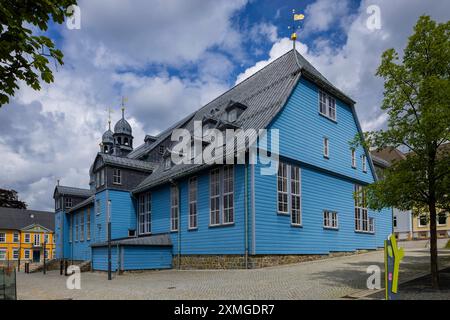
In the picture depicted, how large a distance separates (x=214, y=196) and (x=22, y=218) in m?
66.4

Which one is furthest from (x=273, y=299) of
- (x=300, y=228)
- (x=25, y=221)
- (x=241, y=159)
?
(x=25, y=221)

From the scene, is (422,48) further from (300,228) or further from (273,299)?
(300,228)

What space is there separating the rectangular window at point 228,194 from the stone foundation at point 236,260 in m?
1.93

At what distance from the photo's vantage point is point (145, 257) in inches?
948

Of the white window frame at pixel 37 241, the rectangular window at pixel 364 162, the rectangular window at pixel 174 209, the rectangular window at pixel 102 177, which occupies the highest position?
the rectangular window at pixel 364 162

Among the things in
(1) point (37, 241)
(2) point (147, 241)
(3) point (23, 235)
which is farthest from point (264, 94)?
(1) point (37, 241)

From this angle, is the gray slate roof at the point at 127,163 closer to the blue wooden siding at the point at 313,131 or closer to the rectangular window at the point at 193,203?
the rectangular window at the point at 193,203

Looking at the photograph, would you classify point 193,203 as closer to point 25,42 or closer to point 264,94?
point 264,94

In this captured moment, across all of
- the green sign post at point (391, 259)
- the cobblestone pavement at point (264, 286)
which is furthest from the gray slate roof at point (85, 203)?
the green sign post at point (391, 259)

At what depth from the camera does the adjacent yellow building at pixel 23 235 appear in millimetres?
73875

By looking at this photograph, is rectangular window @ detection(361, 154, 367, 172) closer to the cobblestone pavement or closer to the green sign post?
the cobblestone pavement

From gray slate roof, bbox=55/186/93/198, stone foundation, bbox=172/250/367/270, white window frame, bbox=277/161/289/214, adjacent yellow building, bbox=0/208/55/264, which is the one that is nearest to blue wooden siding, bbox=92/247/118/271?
stone foundation, bbox=172/250/367/270
